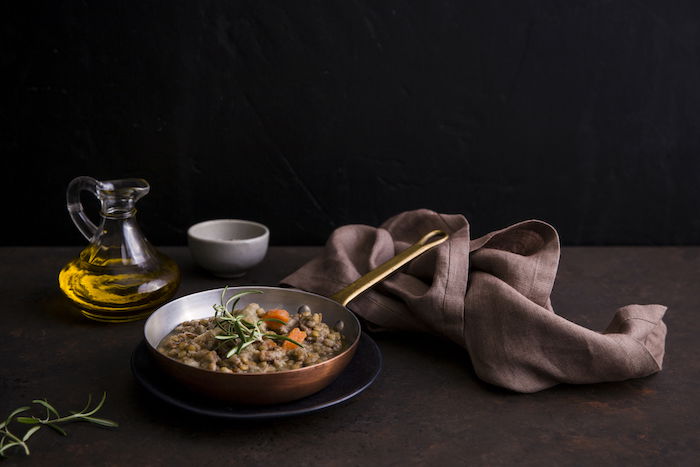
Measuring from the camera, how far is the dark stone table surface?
2.86ft

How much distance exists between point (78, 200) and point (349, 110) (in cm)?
60

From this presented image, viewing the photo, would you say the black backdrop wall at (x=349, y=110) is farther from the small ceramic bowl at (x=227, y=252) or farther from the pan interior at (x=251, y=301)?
the pan interior at (x=251, y=301)

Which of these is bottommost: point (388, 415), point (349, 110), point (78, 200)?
point (388, 415)

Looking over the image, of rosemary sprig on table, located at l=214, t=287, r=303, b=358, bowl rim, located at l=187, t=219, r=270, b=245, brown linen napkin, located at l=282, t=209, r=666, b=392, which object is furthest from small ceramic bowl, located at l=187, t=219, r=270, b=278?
rosemary sprig on table, located at l=214, t=287, r=303, b=358

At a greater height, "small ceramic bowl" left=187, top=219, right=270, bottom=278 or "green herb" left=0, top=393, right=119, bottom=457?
"small ceramic bowl" left=187, top=219, right=270, bottom=278

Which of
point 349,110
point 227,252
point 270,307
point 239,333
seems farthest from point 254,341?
point 349,110

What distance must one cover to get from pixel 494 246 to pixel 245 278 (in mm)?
490

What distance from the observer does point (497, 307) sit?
1086 mm

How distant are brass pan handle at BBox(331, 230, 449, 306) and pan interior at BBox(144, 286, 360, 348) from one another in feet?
0.13

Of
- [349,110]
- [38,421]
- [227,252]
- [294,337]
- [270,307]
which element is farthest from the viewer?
[349,110]

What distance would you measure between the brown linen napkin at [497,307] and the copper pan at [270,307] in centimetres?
3

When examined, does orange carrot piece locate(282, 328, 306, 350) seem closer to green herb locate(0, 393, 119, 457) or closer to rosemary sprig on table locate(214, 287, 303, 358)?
rosemary sprig on table locate(214, 287, 303, 358)

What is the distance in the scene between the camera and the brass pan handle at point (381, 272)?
118cm

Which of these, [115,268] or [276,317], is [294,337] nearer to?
[276,317]
